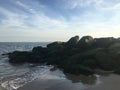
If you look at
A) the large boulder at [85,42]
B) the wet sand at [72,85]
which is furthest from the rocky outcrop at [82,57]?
the wet sand at [72,85]

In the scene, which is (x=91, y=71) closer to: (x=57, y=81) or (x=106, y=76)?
(x=106, y=76)

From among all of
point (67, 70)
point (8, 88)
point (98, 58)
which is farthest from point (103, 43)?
point (8, 88)

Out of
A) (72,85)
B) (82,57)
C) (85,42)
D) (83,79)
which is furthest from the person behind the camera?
(85,42)

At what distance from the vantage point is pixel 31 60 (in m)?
38.5

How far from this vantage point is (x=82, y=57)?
27453mm

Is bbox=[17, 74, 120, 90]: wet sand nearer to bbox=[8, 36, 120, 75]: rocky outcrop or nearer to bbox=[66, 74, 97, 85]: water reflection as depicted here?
bbox=[66, 74, 97, 85]: water reflection

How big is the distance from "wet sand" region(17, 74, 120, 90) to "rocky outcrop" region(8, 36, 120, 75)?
11.6 feet

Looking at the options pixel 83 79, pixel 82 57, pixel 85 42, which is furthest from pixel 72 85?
pixel 85 42

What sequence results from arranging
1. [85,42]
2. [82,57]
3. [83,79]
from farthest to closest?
[85,42], [82,57], [83,79]

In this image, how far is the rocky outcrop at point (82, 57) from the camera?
25153 mm

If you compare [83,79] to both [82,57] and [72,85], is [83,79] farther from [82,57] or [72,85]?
[82,57]

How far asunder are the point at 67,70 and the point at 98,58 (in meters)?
4.35

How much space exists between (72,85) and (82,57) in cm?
911

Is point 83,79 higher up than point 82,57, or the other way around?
point 82,57
